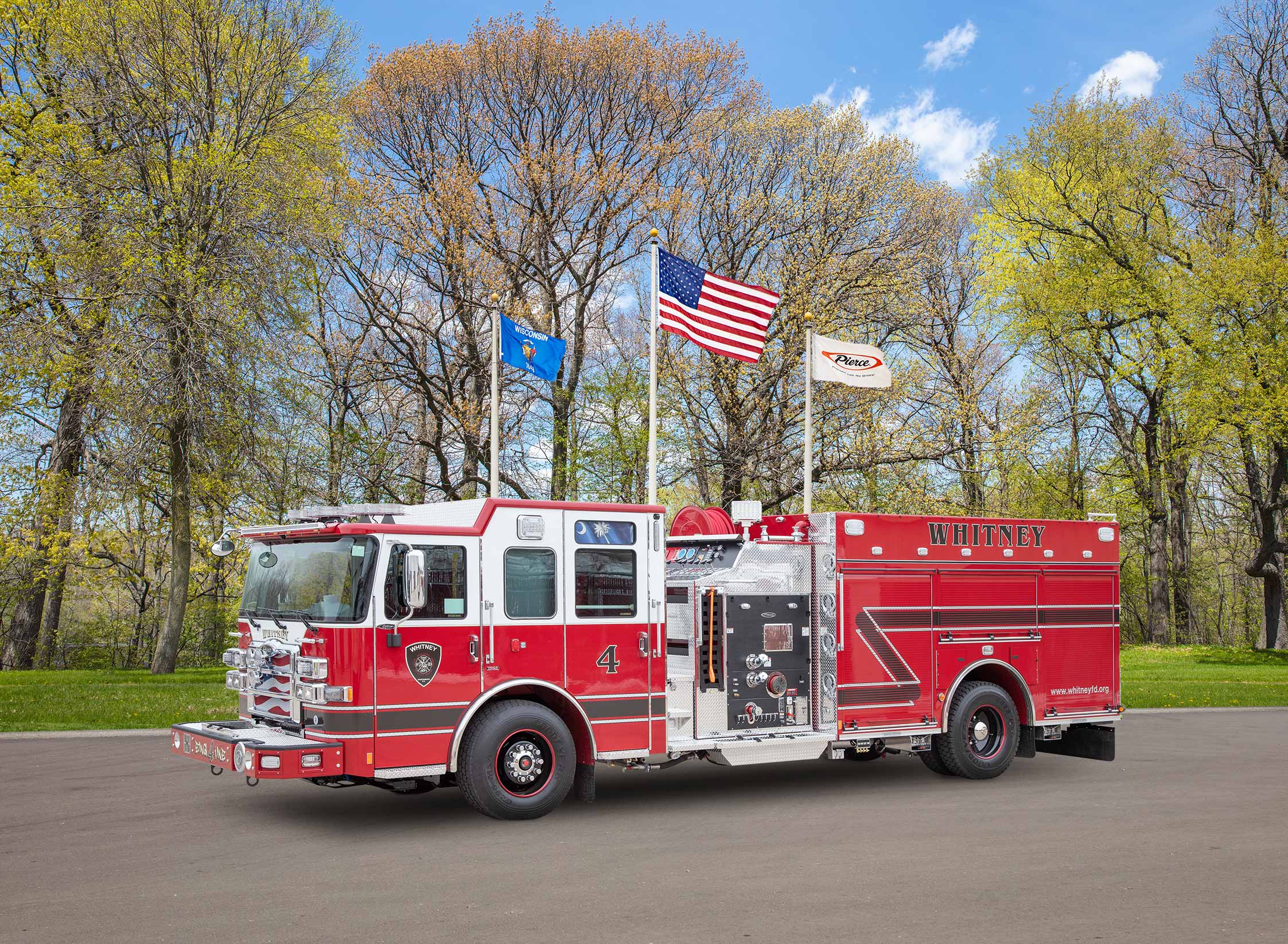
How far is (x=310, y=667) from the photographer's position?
362 inches

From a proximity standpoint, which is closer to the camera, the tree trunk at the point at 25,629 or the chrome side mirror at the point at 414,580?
the chrome side mirror at the point at 414,580

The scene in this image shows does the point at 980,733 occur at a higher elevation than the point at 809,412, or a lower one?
lower

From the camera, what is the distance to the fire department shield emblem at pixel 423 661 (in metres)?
9.27

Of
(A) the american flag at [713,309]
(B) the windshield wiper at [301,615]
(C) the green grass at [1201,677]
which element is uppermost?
(A) the american flag at [713,309]

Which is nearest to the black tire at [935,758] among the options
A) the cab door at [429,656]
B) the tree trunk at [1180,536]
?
the cab door at [429,656]

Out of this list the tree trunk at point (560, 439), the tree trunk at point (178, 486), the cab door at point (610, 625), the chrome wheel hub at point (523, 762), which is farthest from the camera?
the tree trunk at point (560, 439)

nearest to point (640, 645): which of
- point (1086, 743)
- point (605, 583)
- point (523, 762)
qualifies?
point (605, 583)

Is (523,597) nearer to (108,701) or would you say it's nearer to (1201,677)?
(108,701)

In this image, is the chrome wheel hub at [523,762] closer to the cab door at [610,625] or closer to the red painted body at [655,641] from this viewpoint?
the red painted body at [655,641]

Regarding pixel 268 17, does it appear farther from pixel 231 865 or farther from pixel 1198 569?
pixel 1198 569

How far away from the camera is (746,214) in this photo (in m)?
32.7

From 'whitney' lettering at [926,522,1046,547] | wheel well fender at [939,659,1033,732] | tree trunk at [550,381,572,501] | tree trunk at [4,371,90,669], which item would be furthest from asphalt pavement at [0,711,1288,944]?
tree trunk at [550,381,572,501]

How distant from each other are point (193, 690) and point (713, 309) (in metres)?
12.1

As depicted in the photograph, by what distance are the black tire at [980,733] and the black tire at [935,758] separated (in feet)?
0.11
